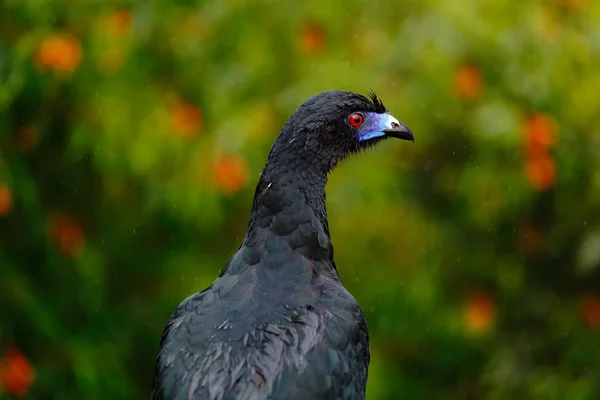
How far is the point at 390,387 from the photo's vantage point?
6.44m

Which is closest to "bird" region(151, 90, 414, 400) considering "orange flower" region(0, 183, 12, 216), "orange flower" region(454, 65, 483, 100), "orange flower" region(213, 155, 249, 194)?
"orange flower" region(213, 155, 249, 194)

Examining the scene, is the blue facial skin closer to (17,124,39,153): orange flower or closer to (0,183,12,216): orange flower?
(0,183,12,216): orange flower

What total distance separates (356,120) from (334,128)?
13cm

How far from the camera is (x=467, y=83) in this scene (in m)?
5.98

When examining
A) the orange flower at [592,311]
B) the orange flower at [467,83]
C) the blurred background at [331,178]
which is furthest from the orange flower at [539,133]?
the orange flower at [592,311]

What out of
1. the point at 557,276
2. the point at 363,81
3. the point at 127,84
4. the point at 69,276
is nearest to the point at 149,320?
the point at 69,276

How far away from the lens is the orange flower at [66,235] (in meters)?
6.17

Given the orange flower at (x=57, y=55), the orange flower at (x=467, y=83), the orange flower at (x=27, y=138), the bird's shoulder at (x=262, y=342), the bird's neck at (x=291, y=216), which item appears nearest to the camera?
the bird's shoulder at (x=262, y=342)

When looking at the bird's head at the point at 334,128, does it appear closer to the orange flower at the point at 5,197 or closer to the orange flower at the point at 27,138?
the orange flower at the point at 5,197

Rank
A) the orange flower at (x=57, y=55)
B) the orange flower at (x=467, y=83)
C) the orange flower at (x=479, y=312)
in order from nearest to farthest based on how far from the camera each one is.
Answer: the orange flower at (x=57, y=55), the orange flower at (x=467, y=83), the orange flower at (x=479, y=312)

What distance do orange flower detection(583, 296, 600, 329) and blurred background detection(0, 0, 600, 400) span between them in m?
0.01

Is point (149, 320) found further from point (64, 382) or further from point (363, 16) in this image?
point (363, 16)

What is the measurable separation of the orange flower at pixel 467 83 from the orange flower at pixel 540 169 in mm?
442

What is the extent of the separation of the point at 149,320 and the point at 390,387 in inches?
54.4
